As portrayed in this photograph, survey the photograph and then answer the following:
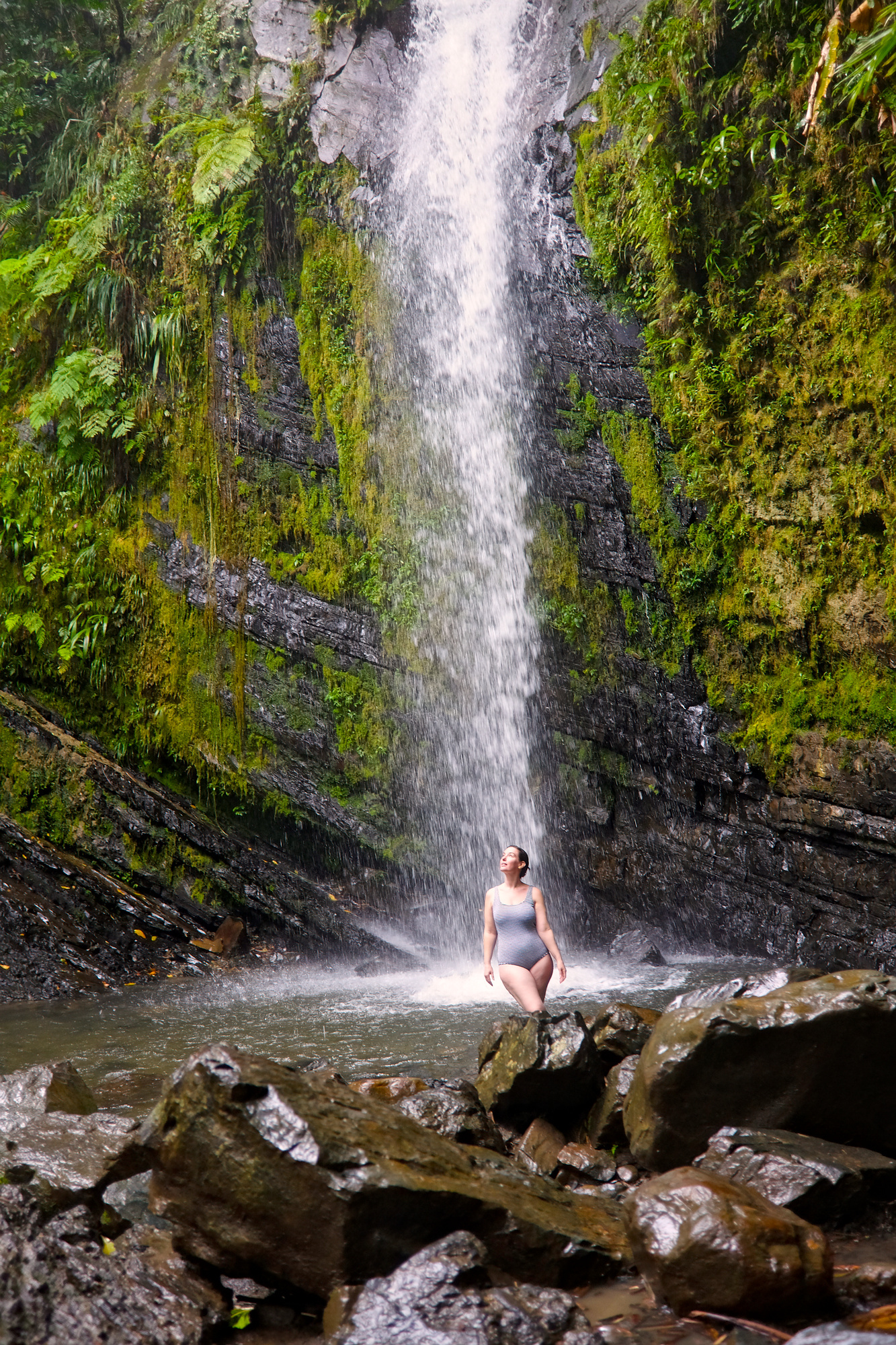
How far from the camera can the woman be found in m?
5.65

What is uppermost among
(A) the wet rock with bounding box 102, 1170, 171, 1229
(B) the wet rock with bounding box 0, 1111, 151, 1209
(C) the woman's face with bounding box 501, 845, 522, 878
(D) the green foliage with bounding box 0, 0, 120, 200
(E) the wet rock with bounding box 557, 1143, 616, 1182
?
(D) the green foliage with bounding box 0, 0, 120, 200

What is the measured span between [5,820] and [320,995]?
3969 millimetres

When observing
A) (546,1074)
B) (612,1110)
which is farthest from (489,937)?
(612,1110)

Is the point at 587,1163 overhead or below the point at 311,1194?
below

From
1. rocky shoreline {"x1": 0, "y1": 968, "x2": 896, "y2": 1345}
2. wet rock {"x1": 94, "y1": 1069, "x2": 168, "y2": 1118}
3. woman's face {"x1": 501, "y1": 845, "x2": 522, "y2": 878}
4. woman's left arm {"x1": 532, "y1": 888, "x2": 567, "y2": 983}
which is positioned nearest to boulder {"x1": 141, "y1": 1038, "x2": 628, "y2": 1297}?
rocky shoreline {"x1": 0, "y1": 968, "x2": 896, "y2": 1345}

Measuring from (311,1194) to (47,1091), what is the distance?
1.90 meters

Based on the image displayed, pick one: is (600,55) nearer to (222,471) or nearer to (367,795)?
(222,471)

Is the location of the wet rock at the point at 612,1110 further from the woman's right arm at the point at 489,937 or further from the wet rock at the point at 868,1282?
the woman's right arm at the point at 489,937

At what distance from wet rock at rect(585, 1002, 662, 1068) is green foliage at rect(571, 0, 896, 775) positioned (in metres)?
3.39

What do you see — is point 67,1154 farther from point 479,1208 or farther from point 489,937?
point 489,937

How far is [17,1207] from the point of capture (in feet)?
→ 9.57

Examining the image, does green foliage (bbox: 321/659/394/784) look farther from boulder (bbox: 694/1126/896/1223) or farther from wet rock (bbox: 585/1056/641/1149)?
boulder (bbox: 694/1126/896/1223)

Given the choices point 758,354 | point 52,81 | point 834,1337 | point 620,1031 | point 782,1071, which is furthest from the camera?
point 52,81

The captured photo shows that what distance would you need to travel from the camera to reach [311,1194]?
2.80 m
